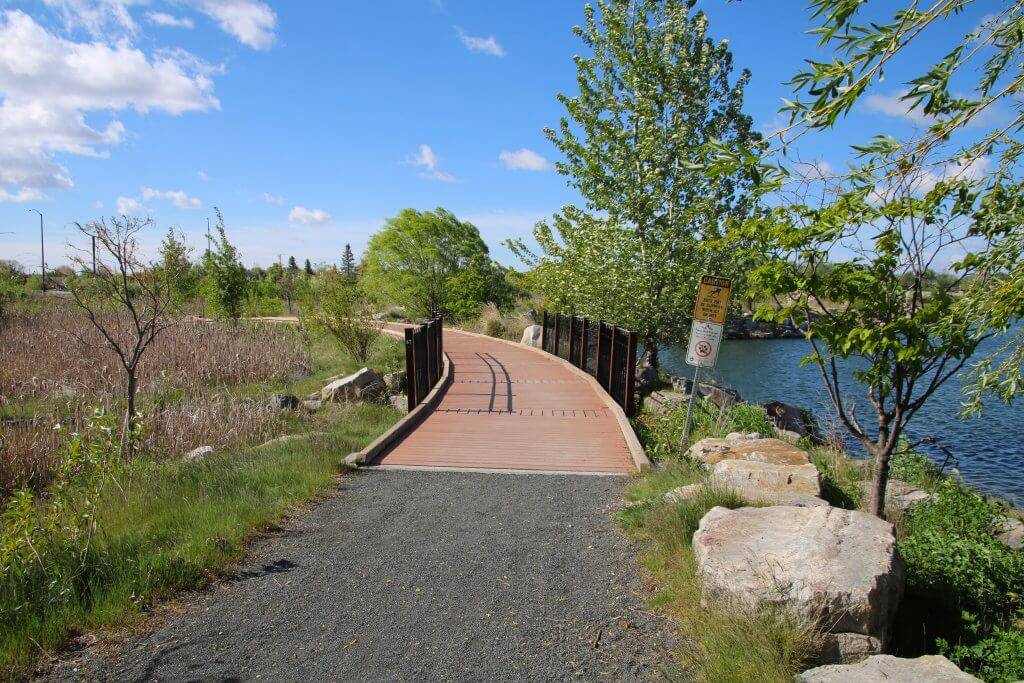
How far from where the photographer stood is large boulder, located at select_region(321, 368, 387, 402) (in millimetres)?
13086

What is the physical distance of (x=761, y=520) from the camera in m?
4.61

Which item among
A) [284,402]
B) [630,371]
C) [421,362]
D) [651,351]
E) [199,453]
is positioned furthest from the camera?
[651,351]

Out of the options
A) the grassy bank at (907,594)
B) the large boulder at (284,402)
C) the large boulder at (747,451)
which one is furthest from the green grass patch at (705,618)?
the large boulder at (284,402)

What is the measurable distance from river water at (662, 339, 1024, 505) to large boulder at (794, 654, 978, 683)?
1761 mm

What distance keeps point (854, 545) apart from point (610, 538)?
207cm

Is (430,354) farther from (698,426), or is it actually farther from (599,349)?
(698,426)

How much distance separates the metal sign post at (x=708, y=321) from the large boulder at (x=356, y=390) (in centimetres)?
722

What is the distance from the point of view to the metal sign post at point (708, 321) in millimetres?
8031

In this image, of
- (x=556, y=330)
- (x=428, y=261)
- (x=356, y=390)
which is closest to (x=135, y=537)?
(x=356, y=390)

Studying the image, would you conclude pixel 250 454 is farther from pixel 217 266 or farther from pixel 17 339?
pixel 217 266

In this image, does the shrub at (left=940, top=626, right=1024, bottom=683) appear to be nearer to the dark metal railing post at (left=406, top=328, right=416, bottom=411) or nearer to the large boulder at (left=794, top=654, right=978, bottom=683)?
the large boulder at (left=794, top=654, right=978, bottom=683)

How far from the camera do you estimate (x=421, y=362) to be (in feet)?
40.0

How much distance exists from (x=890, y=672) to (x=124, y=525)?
578 centimetres

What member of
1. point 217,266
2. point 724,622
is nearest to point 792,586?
point 724,622
